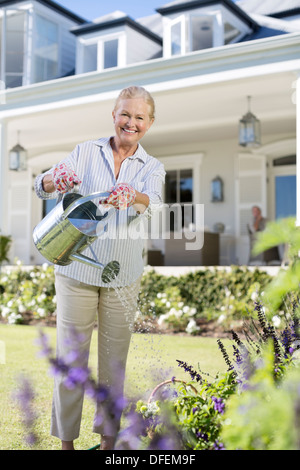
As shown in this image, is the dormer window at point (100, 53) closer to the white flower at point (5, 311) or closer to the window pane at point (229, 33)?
the window pane at point (229, 33)

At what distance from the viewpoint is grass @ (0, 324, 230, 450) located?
2.31 m

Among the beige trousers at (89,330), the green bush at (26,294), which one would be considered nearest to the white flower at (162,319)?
the green bush at (26,294)

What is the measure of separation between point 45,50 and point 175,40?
10.8 feet

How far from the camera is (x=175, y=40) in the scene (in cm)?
888

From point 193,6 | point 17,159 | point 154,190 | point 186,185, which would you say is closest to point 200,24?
point 193,6

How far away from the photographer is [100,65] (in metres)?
9.73

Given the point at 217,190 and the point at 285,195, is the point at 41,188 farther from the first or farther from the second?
the point at 285,195

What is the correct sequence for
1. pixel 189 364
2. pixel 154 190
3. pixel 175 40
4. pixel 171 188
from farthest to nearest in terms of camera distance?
pixel 171 188
pixel 175 40
pixel 189 364
pixel 154 190

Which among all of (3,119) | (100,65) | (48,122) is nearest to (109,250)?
(3,119)

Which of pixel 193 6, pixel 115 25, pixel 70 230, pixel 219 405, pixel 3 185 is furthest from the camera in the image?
pixel 115 25

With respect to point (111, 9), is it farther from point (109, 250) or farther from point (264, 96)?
point (109, 250)

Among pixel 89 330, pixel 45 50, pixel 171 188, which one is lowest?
pixel 89 330

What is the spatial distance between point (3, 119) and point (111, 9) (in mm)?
3989

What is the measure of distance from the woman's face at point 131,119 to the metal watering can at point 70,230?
0.38 metres
